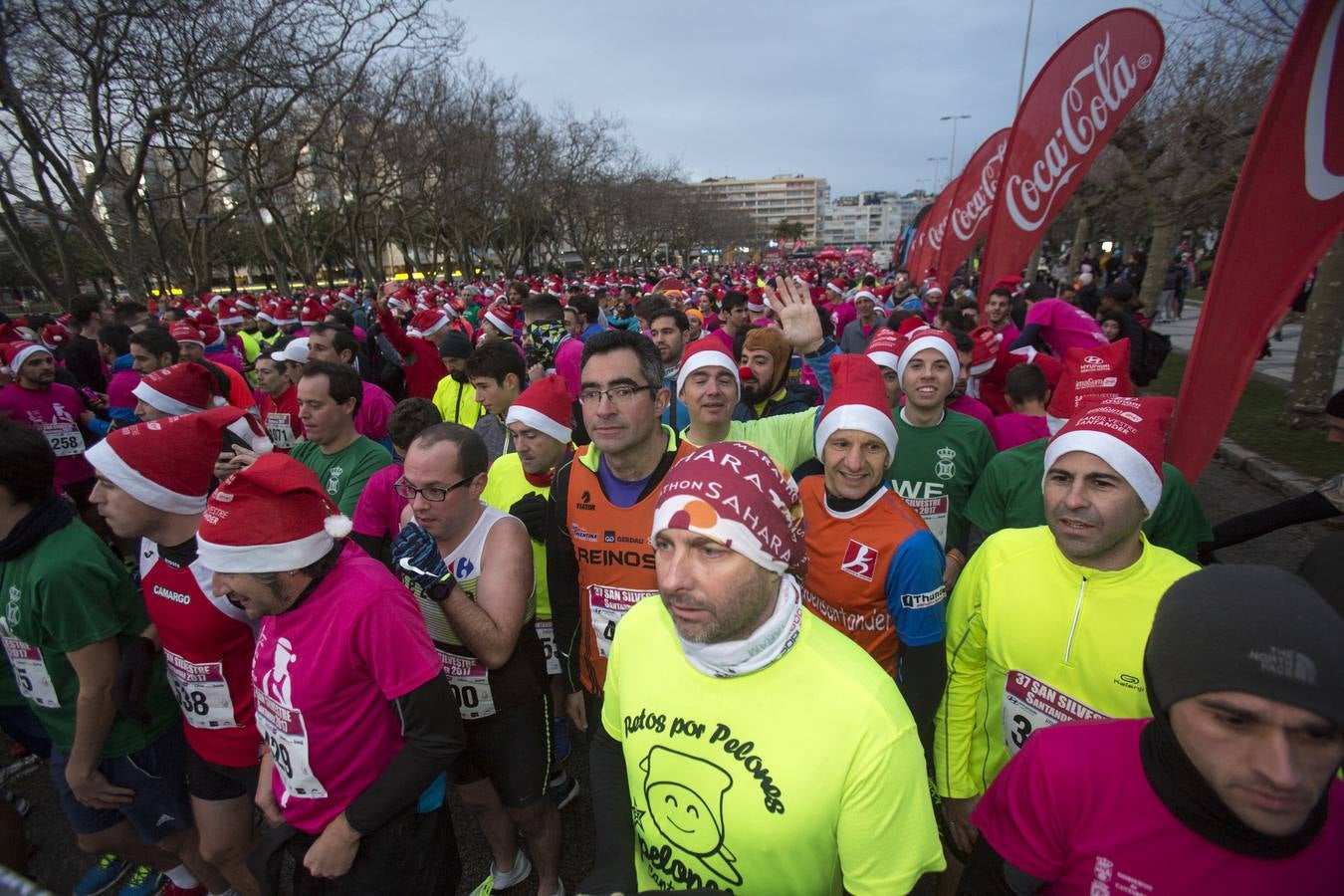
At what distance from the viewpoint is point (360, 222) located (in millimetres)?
30656

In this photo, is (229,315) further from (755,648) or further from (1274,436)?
(1274,436)

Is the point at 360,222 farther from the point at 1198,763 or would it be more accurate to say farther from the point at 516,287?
the point at 1198,763

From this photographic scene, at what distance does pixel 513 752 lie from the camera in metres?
2.73

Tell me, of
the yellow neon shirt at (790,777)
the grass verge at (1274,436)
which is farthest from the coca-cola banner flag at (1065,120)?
the yellow neon shirt at (790,777)

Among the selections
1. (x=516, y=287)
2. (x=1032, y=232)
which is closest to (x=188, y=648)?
(x=1032, y=232)

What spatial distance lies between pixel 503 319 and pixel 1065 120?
7.24m

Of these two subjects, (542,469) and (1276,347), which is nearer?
(542,469)

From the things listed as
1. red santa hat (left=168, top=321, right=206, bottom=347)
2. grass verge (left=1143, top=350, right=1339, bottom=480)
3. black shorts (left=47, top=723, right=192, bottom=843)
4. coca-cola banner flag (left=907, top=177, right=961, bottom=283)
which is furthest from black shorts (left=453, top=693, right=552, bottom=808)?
coca-cola banner flag (left=907, top=177, right=961, bottom=283)

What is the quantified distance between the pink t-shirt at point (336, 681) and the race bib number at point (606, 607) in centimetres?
86

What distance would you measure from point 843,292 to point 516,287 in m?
8.68

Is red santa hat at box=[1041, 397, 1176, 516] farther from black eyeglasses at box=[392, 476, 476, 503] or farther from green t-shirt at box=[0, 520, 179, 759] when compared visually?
green t-shirt at box=[0, 520, 179, 759]

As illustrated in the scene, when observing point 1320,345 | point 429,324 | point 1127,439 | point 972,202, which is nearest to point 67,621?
point 1127,439

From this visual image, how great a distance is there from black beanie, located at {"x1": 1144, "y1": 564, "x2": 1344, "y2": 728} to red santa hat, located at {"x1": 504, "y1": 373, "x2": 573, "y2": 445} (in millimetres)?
2843

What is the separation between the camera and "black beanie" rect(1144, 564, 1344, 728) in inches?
41.7
